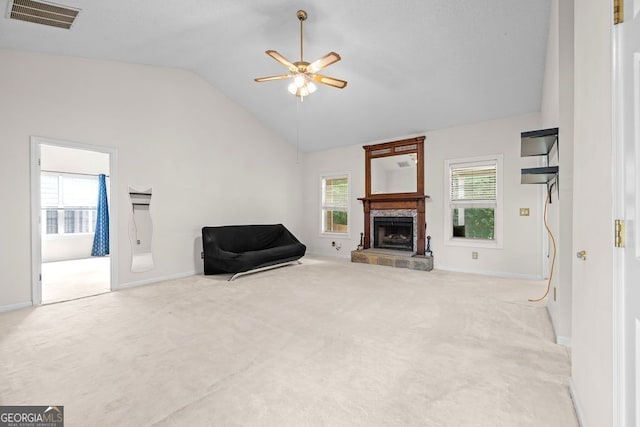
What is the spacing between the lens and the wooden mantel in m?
5.55

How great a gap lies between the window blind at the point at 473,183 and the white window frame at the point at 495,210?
0.07m

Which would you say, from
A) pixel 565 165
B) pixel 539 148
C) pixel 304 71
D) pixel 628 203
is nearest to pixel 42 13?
pixel 304 71

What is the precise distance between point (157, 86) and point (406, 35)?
3.72 metres

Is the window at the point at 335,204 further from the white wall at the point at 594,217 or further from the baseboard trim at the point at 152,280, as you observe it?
the white wall at the point at 594,217

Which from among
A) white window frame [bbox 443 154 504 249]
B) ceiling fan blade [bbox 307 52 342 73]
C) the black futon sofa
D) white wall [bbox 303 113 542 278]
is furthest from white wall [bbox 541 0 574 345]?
the black futon sofa

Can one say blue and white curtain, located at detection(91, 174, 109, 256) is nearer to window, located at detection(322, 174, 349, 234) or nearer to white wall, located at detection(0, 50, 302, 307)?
white wall, located at detection(0, 50, 302, 307)

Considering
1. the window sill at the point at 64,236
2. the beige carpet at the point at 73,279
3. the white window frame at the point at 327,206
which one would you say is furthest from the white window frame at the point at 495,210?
the window sill at the point at 64,236

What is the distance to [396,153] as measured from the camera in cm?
595

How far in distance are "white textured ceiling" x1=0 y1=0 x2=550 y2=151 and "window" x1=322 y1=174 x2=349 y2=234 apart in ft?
6.46

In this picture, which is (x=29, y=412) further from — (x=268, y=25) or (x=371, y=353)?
(x=268, y=25)

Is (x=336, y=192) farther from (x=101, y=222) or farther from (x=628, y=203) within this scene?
(x=628, y=203)

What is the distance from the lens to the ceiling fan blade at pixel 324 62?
2985mm

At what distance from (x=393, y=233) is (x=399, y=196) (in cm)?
82

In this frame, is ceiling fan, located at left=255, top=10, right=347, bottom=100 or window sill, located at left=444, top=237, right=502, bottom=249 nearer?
ceiling fan, located at left=255, top=10, right=347, bottom=100
